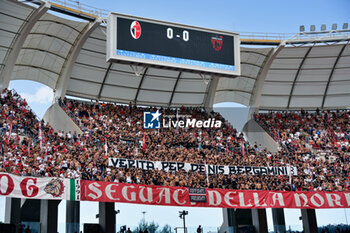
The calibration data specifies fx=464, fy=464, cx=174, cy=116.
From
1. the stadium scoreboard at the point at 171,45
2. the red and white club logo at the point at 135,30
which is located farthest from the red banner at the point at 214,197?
the red and white club logo at the point at 135,30

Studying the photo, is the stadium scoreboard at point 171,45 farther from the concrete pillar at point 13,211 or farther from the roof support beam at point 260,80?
the concrete pillar at point 13,211

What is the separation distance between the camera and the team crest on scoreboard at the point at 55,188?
89.0 ft

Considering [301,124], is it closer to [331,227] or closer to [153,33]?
[331,227]

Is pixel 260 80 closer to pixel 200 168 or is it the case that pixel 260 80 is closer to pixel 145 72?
pixel 145 72

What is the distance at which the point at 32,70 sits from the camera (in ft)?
137

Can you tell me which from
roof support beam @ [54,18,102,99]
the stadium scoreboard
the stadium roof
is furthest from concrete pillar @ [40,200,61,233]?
roof support beam @ [54,18,102,99]

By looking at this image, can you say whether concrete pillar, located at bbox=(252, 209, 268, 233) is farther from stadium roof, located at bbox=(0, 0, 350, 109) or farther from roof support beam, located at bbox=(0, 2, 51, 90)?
roof support beam, located at bbox=(0, 2, 51, 90)

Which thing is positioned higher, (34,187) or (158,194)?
(34,187)

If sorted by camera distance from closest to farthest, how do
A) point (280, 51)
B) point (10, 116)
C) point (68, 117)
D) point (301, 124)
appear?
1. point (10, 116)
2. point (68, 117)
3. point (280, 51)
4. point (301, 124)

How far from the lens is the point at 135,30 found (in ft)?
117

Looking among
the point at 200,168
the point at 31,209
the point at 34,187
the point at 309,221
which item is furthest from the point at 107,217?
the point at 309,221

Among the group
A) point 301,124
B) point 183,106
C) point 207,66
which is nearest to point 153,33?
point 207,66

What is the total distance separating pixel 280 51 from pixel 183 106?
37.6 ft

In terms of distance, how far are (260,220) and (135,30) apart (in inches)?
710
